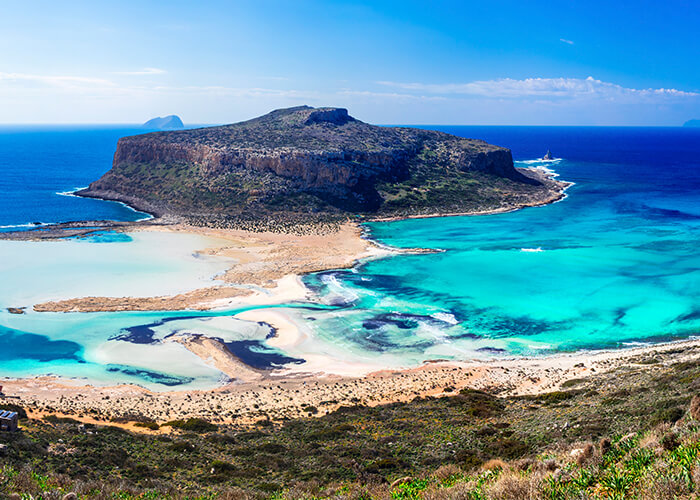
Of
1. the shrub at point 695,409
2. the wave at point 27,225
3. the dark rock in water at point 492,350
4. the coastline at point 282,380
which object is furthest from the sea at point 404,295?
the shrub at point 695,409

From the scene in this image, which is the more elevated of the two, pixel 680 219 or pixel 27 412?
pixel 680 219

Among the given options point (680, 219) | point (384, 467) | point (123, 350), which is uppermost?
point (680, 219)

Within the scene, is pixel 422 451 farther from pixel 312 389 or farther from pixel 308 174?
pixel 308 174

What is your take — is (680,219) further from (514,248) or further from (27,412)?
(27,412)

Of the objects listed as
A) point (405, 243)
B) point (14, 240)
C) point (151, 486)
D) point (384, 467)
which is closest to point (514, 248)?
point (405, 243)

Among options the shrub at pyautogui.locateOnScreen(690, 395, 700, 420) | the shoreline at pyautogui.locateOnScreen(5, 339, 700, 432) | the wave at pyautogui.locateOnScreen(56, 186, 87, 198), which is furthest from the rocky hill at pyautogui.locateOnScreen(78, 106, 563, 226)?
the shrub at pyautogui.locateOnScreen(690, 395, 700, 420)

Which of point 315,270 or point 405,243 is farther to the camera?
point 405,243
